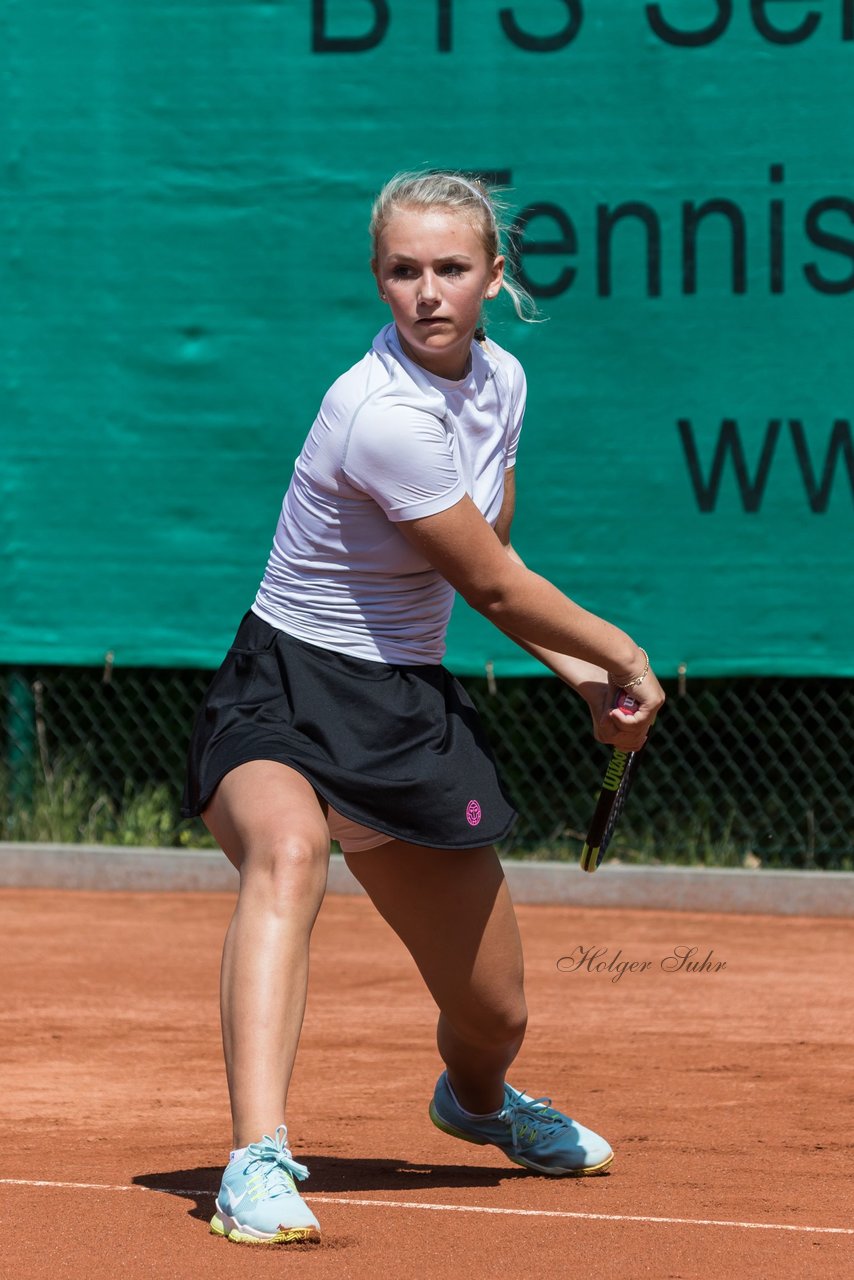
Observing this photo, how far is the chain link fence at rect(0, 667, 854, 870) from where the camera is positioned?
6.64m

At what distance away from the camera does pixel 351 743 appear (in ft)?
9.97

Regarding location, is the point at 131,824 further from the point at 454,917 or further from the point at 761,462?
the point at 454,917

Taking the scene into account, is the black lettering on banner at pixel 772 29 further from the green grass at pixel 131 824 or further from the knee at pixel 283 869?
the knee at pixel 283 869

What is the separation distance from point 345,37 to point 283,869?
4509 mm

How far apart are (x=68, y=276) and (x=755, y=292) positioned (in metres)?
2.43

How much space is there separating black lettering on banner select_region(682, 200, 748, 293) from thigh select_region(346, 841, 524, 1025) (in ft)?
11.9

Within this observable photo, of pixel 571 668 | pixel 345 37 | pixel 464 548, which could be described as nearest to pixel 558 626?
pixel 464 548

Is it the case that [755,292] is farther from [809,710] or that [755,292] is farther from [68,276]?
[68,276]

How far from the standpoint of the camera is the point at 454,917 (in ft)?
10.5

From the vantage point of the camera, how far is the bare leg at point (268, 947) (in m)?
2.75

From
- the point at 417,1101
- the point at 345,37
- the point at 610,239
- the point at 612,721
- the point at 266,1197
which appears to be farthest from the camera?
the point at 345,37

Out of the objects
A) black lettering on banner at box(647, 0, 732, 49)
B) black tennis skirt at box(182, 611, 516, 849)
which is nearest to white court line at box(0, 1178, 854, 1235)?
black tennis skirt at box(182, 611, 516, 849)

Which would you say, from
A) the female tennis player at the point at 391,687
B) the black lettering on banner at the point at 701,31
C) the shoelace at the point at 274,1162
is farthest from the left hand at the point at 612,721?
the black lettering on banner at the point at 701,31

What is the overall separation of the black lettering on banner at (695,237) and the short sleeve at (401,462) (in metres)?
3.70
